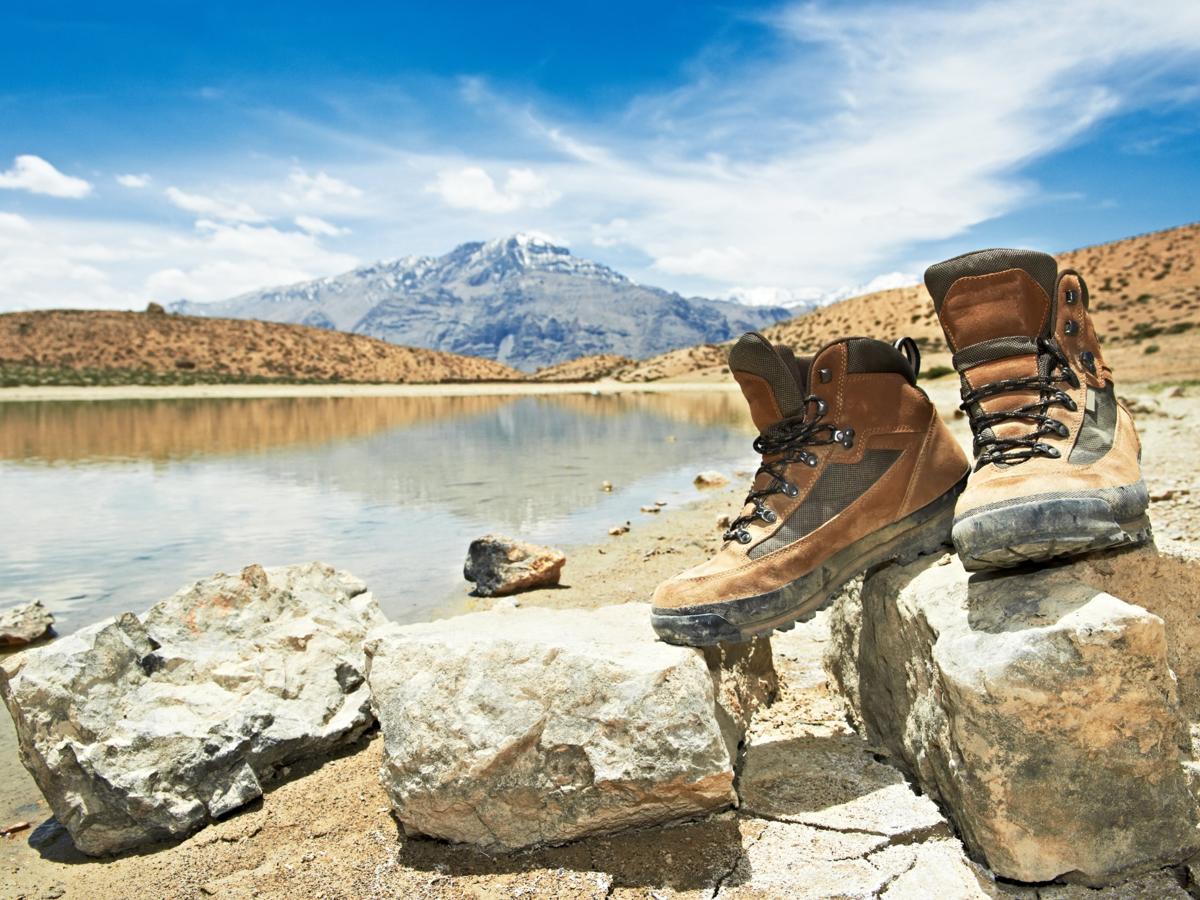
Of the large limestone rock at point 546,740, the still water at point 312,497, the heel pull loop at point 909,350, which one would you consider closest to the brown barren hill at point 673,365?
the still water at point 312,497

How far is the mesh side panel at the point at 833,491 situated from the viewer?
127 inches

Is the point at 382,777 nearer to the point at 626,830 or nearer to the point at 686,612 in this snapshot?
the point at 626,830

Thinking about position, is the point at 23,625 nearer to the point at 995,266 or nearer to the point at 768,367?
the point at 768,367

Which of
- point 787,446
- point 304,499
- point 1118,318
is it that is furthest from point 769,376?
point 1118,318

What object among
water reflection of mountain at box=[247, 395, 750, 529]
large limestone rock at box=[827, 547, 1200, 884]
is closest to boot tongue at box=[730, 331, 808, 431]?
large limestone rock at box=[827, 547, 1200, 884]

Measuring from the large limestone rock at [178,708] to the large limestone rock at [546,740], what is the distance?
111 cm

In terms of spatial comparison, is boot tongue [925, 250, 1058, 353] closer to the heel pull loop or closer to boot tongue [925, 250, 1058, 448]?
boot tongue [925, 250, 1058, 448]

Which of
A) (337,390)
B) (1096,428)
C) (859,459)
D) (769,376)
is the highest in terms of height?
(769,376)

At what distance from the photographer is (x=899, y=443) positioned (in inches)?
130

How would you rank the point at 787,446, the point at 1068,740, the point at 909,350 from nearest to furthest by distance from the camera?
the point at 1068,740
the point at 787,446
the point at 909,350

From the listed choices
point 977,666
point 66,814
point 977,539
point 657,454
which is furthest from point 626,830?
point 657,454

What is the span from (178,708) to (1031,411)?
3.80m

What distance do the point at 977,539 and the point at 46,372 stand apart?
80338 mm

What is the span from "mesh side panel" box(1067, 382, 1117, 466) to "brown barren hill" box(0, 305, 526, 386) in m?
73.2
